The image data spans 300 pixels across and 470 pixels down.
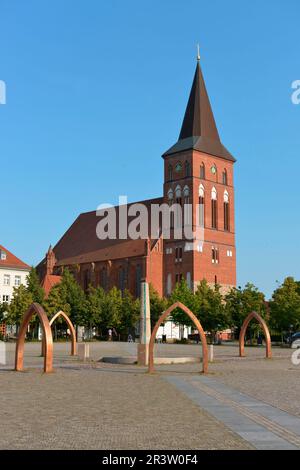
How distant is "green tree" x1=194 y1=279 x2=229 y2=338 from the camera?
6131cm

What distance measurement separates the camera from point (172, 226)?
85.4 metres

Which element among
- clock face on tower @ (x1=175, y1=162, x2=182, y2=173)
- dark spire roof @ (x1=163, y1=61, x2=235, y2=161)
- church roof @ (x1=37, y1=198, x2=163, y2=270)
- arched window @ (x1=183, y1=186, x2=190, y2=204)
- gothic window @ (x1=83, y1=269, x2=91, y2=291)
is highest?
dark spire roof @ (x1=163, y1=61, x2=235, y2=161)

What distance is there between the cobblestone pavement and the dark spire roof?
6833 cm

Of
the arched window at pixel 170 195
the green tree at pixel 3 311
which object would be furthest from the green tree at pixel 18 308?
the arched window at pixel 170 195

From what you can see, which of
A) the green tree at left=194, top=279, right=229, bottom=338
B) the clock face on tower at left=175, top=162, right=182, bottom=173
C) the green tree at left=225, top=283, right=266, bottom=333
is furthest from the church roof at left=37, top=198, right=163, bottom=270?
the green tree at left=225, top=283, right=266, bottom=333

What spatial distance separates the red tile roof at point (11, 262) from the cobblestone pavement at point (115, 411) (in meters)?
57.8

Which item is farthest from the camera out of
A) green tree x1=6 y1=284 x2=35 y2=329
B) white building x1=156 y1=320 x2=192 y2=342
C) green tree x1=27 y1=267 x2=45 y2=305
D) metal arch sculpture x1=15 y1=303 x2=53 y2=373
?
white building x1=156 y1=320 x2=192 y2=342

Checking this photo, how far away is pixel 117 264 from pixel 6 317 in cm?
3118

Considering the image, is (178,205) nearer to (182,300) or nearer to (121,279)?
(121,279)

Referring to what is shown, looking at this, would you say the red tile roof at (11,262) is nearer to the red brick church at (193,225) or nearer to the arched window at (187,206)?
the red brick church at (193,225)

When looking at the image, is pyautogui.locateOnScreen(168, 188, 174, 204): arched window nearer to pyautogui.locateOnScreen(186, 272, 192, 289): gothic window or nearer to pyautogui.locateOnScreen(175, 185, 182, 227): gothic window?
pyautogui.locateOnScreen(175, 185, 182, 227): gothic window

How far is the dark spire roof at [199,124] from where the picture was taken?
8662 cm

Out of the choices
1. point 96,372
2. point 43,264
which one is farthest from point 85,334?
point 96,372
